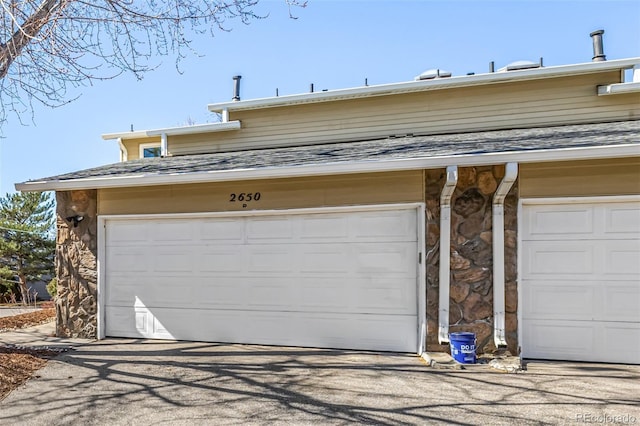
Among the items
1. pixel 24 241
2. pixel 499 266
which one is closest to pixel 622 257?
pixel 499 266

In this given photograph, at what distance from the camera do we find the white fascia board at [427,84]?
7.53 m

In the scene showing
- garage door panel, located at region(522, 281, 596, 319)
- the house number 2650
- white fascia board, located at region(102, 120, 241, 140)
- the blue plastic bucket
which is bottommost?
the blue plastic bucket

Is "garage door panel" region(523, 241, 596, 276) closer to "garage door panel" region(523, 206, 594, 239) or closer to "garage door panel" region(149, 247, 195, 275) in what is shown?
"garage door panel" region(523, 206, 594, 239)

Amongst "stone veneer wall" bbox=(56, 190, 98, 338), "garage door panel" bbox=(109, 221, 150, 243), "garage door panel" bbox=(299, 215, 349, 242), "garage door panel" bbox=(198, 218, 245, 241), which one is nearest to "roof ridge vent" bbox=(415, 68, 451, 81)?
"garage door panel" bbox=(299, 215, 349, 242)

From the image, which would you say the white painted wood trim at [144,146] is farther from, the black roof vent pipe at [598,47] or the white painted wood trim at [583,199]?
the black roof vent pipe at [598,47]

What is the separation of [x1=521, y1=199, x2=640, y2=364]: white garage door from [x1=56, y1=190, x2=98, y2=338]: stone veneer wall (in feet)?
21.8

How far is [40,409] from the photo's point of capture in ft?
12.8

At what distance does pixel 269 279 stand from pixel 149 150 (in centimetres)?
645

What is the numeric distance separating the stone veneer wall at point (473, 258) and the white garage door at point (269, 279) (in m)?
0.30

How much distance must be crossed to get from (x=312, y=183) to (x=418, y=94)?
3.58 m

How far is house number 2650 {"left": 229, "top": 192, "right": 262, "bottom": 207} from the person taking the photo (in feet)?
21.4

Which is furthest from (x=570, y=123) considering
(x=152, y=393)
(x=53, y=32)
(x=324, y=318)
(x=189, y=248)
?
(x=53, y=32)

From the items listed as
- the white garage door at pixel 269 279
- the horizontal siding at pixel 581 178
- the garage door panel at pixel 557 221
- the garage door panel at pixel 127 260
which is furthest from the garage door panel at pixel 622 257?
the garage door panel at pixel 127 260

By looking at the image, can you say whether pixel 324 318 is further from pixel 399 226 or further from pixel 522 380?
pixel 522 380
